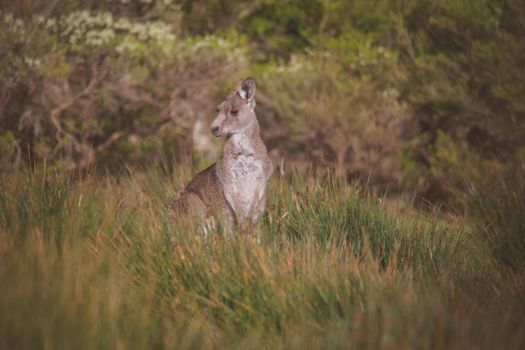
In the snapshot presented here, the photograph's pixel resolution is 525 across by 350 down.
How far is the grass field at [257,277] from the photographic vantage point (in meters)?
4.63

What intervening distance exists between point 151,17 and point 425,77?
6468 millimetres

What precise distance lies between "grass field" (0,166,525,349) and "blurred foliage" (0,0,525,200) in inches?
271

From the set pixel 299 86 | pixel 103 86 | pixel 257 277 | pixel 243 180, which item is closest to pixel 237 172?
pixel 243 180

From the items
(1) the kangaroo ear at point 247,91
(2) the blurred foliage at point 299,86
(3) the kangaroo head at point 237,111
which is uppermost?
(1) the kangaroo ear at point 247,91

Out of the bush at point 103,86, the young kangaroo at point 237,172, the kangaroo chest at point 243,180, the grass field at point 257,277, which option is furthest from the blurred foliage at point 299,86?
the grass field at point 257,277

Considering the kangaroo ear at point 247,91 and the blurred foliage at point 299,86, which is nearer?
the kangaroo ear at point 247,91

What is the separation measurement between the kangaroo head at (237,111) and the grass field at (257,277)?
90 cm

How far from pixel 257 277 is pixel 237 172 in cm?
198

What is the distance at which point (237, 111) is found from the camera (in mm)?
7379

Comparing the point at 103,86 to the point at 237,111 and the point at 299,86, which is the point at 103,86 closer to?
the point at 299,86

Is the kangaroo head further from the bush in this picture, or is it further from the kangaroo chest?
the bush

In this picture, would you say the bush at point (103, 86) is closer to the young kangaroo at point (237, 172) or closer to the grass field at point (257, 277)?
the young kangaroo at point (237, 172)

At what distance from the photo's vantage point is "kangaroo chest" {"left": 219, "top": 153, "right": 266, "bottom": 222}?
24.6 feet

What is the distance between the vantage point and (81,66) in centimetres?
1596
